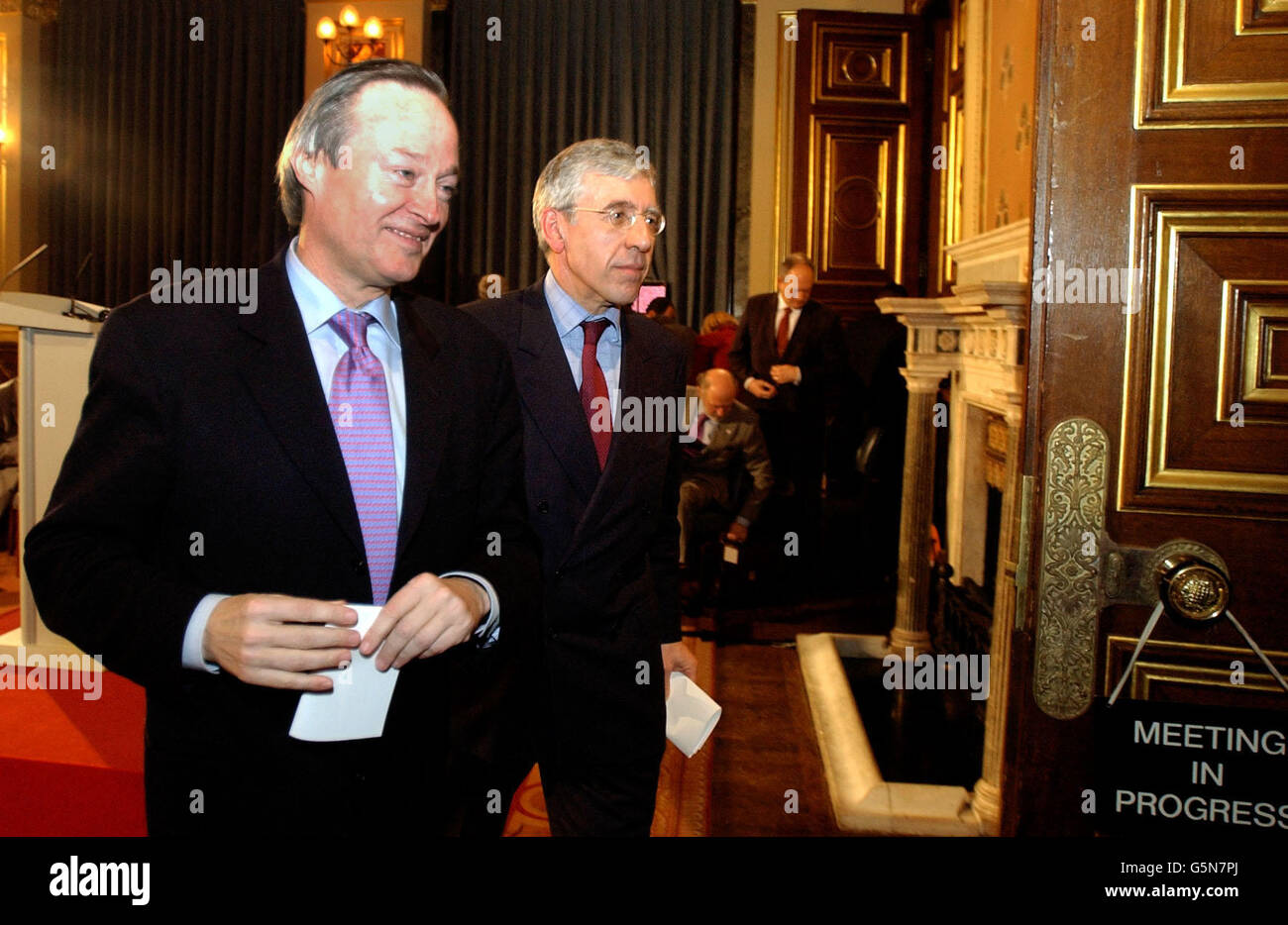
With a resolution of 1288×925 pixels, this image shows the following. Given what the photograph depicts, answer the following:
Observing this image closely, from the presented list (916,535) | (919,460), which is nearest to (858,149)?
(919,460)

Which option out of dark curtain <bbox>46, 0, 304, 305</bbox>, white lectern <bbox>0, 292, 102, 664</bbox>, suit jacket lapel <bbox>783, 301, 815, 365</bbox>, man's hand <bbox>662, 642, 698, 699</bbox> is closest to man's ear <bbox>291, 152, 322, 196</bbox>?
man's hand <bbox>662, 642, 698, 699</bbox>

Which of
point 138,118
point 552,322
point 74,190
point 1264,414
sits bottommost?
point 1264,414

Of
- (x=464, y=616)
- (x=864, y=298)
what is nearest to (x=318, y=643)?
(x=464, y=616)

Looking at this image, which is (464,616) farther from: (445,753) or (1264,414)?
(1264,414)

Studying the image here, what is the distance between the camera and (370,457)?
3.80 feet

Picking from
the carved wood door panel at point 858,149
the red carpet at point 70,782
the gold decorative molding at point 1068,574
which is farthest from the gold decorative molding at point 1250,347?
the carved wood door panel at point 858,149

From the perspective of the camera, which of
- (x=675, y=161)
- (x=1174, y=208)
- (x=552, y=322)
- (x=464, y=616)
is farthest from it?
(x=675, y=161)

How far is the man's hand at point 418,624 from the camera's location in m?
1.01

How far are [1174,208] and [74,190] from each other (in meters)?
9.44

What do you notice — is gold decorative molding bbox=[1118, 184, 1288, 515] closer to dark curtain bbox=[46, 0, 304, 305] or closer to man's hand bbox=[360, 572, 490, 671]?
man's hand bbox=[360, 572, 490, 671]

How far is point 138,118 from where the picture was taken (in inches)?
338

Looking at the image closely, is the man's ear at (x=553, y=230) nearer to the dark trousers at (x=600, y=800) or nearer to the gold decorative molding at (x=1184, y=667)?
the dark trousers at (x=600, y=800)

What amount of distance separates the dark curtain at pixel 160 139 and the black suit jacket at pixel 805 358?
4.84 meters

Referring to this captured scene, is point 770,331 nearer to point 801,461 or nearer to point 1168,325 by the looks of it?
point 801,461
